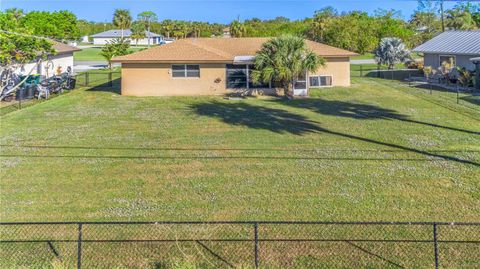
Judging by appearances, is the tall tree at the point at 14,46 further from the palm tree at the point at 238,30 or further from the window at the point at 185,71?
the palm tree at the point at 238,30

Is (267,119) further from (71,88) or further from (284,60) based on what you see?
(71,88)

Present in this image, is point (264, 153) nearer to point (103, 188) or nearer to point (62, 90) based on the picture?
point (103, 188)

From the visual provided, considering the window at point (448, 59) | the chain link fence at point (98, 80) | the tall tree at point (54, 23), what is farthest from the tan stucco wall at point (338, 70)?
the tall tree at point (54, 23)

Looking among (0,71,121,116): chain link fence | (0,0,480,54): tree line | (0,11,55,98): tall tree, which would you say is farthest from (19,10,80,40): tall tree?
(0,11,55,98): tall tree

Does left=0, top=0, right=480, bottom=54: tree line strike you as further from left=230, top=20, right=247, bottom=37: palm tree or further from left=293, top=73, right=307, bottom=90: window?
left=293, top=73, right=307, bottom=90: window

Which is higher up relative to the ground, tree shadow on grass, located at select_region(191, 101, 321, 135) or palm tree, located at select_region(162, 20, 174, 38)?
palm tree, located at select_region(162, 20, 174, 38)

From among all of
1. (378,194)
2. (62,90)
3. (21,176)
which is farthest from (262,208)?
(62,90)
